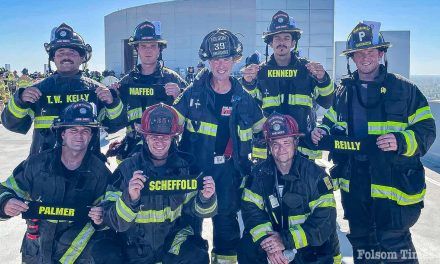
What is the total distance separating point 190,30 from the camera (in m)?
28.2

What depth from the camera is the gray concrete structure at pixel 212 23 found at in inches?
831

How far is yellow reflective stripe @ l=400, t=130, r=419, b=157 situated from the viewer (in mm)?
3480

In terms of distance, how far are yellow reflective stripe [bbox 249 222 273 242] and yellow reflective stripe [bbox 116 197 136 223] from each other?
3.47 feet

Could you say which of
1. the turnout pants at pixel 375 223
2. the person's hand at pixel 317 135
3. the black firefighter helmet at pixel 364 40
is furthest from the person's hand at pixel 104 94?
the turnout pants at pixel 375 223

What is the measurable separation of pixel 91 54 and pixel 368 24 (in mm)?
3043

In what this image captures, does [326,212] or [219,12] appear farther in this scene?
[219,12]

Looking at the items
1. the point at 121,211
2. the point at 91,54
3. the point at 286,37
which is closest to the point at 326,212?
the point at 121,211

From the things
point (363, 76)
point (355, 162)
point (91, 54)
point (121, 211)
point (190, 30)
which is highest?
point (190, 30)

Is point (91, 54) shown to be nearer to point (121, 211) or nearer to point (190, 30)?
point (121, 211)

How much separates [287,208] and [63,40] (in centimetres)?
292

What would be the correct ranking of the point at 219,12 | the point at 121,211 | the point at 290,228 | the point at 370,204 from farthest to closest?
the point at 219,12 → the point at 370,204 → the point at 290,228 → the point at 121,211

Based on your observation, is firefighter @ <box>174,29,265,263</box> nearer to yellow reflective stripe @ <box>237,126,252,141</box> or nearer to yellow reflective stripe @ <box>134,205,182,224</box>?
yellow reflective stripe @ <box>237,126,252,141</box>

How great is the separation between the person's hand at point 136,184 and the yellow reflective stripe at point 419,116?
2.45m

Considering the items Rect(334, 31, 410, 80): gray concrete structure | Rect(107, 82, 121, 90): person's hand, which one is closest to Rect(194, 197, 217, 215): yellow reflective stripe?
Rect(107, 82, 121, 90): person's hand
